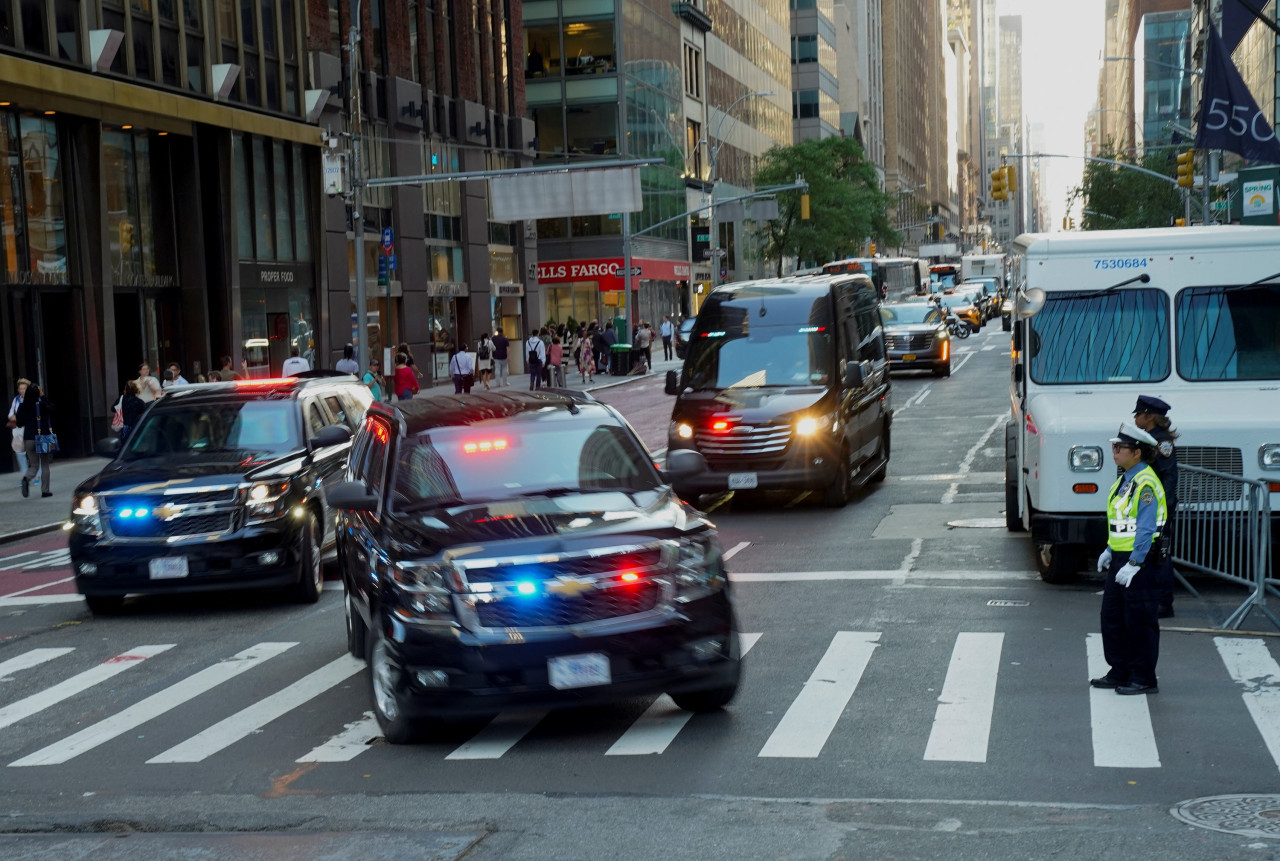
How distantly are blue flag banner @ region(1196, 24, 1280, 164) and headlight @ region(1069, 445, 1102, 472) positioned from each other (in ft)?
59.2

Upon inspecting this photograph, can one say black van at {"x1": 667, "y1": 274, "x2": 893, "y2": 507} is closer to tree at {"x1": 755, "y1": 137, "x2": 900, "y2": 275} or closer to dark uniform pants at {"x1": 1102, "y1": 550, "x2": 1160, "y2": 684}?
dark uniform pants at {"x1": 1102, "y1": 550, "x2": 1160, "y2": 684}

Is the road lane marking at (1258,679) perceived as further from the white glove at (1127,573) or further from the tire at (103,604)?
the tire at (103,604)

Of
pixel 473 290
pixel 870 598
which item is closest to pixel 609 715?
pixel 870 598

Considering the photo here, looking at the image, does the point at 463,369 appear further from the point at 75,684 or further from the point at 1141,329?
the point at 75,684

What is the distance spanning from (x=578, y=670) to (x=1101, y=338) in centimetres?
714

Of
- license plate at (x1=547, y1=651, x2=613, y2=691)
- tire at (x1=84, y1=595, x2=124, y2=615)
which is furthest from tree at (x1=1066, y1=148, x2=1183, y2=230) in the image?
license plate at (x1=547, y1=651, x2=613, y2=691)

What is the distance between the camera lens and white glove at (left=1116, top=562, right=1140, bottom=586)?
8.87 metres

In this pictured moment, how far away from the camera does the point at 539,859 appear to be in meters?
6.28

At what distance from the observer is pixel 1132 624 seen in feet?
29.5

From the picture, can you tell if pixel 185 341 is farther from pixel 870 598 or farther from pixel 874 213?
pixel 874 213

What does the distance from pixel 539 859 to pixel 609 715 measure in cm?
264

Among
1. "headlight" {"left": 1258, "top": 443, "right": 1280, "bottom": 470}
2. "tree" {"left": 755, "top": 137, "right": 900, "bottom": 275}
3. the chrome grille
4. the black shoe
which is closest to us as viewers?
the black shoe

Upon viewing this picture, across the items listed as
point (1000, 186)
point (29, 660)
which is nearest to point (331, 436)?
point (29, 660)

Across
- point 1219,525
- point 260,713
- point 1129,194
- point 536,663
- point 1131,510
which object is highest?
point 1129,194
